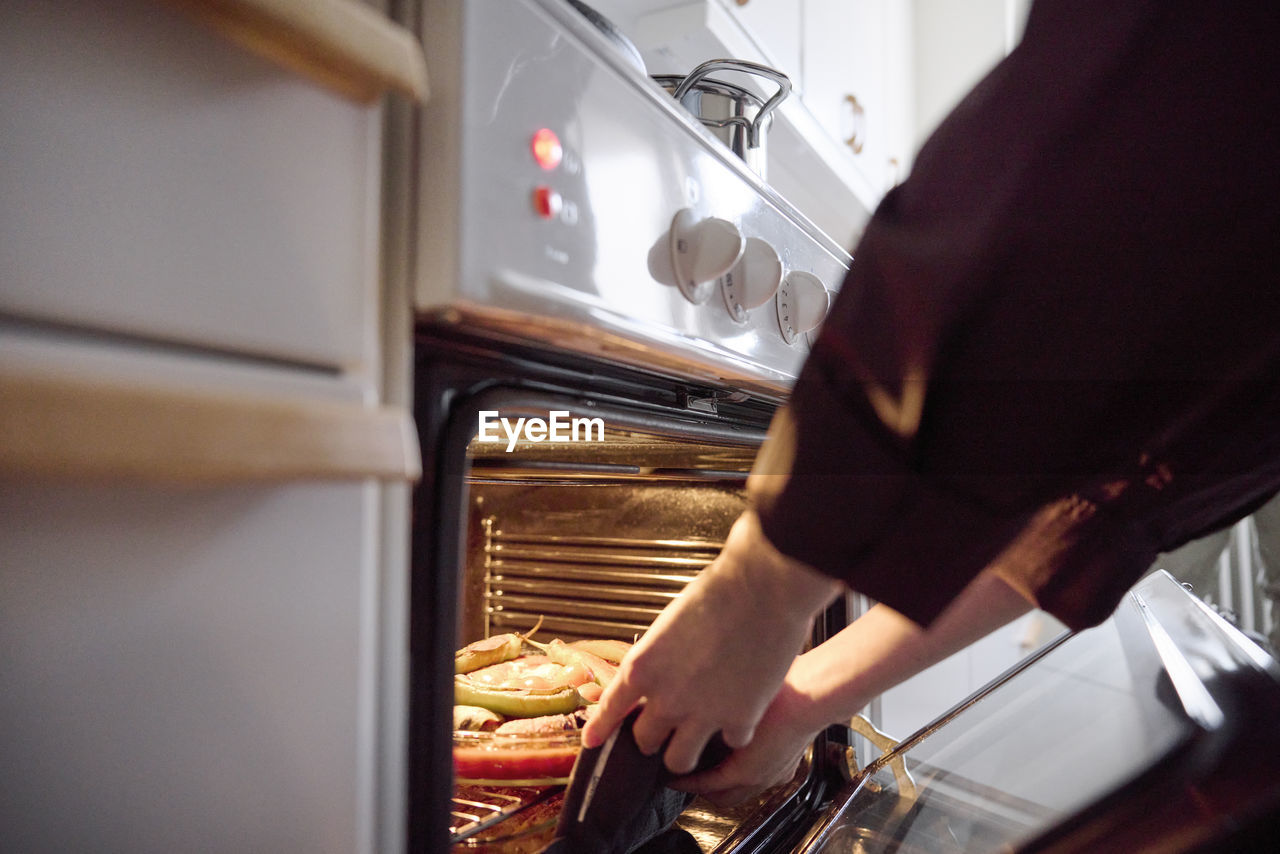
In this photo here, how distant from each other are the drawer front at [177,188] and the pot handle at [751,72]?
0.42 meters

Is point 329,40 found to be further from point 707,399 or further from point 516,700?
point 516,700

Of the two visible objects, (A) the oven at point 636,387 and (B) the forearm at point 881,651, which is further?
(B) the forearm at point 881,651

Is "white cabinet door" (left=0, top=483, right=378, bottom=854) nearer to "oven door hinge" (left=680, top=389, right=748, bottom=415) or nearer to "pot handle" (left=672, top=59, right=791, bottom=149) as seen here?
"oven door hinge" (left=680, top=389, right=748, bottom=415)

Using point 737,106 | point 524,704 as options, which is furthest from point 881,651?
point 737,106

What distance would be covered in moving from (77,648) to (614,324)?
0.26 metres

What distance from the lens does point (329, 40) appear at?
0.95ft

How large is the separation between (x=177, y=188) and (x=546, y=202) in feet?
0.51

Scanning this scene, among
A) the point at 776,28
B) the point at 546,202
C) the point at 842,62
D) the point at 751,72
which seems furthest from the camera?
the point at 842,62

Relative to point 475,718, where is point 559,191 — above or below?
above

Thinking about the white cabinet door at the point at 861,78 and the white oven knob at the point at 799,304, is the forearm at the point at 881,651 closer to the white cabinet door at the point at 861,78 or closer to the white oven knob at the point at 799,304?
the white oven knob at the point at 799,304

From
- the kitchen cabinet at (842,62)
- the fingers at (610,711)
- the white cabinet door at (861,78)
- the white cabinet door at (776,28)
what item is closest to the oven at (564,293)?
the fingers at (610,711)

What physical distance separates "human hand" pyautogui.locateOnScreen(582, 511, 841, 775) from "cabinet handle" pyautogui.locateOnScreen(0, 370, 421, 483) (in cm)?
17

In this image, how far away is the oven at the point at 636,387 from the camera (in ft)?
1.11

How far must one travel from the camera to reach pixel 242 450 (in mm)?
263
